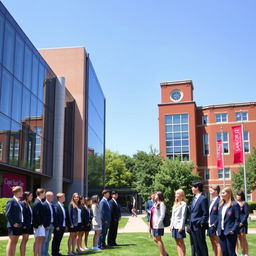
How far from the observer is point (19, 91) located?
22.7 m

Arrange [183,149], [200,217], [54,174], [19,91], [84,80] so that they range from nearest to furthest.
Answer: [200,217] → [19,91] → [54,174] → [84,80] → [183,149]

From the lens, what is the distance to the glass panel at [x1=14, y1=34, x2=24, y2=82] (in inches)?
879

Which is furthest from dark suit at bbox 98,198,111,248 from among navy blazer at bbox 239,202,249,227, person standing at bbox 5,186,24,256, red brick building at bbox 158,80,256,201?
red brick building at bbox 158,80,256,201

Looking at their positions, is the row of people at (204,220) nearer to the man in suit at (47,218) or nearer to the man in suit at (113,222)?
the man in suit at (47,218)

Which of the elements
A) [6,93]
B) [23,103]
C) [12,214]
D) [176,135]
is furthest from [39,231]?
[176,135]

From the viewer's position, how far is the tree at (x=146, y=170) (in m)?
39.6

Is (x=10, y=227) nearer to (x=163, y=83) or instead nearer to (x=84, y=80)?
(x=84, y=80)

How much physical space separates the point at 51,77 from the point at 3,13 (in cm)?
944

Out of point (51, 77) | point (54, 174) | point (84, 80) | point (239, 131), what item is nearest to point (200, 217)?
point (239, 131)

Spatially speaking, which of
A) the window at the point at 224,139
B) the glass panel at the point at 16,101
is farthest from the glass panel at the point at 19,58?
the window at the point at 224,139

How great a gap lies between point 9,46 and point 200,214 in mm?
16884

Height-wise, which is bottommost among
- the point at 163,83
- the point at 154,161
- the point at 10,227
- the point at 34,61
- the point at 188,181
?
the point at 10,227

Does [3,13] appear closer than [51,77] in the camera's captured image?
Yes

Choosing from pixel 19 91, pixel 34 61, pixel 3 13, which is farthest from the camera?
pixel 34 61
